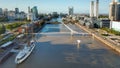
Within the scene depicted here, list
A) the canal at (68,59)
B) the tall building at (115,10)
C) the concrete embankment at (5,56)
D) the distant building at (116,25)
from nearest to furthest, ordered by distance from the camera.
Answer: the canal at (68,59)
the concrete embankment at (5,56)
the distant building at (116,25)
the tall building at (115,10)

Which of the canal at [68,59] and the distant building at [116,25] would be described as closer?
the canal at [68,59]

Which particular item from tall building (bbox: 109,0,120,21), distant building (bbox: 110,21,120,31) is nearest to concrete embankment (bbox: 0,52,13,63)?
distant building (bbox: 110,21,120,31)

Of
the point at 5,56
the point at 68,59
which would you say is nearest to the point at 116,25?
the point at 68,59

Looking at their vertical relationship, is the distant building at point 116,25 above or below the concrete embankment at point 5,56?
above

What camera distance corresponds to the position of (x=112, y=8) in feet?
69.3

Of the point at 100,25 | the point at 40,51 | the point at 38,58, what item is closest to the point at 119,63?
the point at 38,58

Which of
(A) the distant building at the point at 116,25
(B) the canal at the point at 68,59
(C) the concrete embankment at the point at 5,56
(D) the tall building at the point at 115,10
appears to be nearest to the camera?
(B) the canal at the point at 68,59

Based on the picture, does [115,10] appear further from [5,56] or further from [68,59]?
[5,56]

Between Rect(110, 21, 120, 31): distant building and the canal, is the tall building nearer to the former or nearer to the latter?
Rect(110, 21, 120, 31): distant building

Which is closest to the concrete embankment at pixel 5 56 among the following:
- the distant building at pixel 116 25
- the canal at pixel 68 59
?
the canal at pixel 68 59

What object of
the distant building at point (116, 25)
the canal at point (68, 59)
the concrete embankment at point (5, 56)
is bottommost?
the canal at point (68, 59)

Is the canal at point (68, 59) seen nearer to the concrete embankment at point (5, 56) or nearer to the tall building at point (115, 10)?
the concrete embankment at point (5, 56)

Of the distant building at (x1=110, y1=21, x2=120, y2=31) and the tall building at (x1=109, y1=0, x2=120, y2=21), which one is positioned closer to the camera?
the distant building at (x1=110, y1=21, x2=120, y2=31)

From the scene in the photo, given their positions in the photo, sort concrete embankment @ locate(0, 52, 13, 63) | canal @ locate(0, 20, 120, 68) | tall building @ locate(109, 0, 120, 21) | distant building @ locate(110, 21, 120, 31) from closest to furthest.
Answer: canal @ locate(0, 20, 120, 68) < concrete embankment @ locate(0, 52, 13, 63) < distant building @ locate(110, 21, 120, 31) < tall building @ locate(109, 0, 120, 21)
